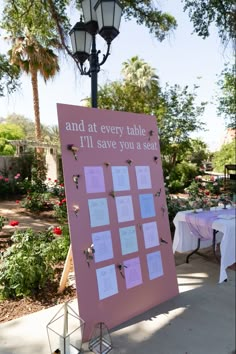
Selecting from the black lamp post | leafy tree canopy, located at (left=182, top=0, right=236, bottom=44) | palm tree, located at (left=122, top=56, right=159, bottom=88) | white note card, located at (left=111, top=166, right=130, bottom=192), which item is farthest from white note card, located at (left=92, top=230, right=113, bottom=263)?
palm tree, located at (left=122, top=56, right=159, bottom=88)

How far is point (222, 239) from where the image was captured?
3314mm

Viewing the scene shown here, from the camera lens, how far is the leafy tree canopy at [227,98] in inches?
426

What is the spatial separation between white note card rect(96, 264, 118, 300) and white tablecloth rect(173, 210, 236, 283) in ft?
4.60

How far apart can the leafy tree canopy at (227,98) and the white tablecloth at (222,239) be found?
8293mm

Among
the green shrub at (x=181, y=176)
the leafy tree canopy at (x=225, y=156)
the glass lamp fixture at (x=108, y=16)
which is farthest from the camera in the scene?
the leafy tree canopy at (x=225, y=156)

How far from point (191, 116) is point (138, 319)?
10.4 m

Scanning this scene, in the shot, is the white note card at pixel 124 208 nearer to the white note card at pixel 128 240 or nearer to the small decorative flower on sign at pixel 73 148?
the white note card at pixel 128 240

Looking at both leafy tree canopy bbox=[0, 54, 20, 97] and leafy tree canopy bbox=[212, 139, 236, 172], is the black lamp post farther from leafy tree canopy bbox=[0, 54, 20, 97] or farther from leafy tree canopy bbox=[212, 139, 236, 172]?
leafy tree canopy bbox=[212, 139, 236, 172]

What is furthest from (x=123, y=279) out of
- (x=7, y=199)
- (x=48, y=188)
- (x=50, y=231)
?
(x=7, y=199)

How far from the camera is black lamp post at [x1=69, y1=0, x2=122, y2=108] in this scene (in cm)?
298

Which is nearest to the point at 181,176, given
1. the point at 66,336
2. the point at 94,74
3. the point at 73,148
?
the point at 94,74

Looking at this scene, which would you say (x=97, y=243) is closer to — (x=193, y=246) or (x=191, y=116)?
(x=193, y=246)

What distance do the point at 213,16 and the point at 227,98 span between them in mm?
7093

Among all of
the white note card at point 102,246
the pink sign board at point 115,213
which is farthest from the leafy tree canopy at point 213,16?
the white note card at point 102,246
